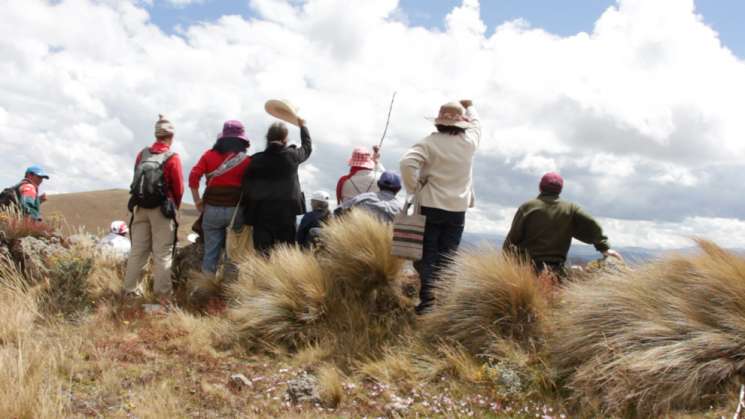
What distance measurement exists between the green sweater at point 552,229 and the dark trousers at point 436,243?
0.85m

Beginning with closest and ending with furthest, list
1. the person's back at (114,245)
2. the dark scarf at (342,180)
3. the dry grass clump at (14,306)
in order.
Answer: the dry grass clump at (14,306)
the dark scarf at (342,180)
the person's back at (114,245)

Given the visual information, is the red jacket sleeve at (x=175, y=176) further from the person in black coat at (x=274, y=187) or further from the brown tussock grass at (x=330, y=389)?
the brown tussock grass at (x=330, y=389)

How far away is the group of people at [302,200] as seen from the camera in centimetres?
561

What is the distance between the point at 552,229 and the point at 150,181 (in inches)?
181

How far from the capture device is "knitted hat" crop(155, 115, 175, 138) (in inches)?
267

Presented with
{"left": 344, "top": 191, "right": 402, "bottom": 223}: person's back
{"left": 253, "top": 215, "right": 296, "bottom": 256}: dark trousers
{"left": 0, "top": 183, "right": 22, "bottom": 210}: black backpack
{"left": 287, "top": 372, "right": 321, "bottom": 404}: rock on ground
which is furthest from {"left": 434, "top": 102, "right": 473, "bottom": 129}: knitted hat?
{"left": 0, "top": 183, "right": 22, "bottom": 210}: black backpack

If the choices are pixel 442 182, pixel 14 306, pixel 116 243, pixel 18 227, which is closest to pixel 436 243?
pixel 442 182

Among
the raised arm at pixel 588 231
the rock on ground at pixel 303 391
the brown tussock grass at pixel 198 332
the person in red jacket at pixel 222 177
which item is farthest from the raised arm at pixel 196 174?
the raised arm at pixel 588 231

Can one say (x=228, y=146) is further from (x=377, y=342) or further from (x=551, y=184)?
(x=551, y=184)

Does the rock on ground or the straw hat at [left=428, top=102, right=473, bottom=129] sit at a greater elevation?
the straw hat at [left=428, top=102, right=473, bottom=129]

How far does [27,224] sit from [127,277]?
7.51 ft

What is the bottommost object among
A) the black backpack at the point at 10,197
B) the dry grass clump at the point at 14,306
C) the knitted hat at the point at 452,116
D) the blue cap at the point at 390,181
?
the dry grass clump at the point at 14,306

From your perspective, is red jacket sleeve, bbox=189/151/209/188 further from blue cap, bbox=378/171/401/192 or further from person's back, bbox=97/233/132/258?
person's back, bbox=97/233/132/258

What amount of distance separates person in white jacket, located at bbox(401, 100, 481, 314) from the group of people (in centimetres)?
1
